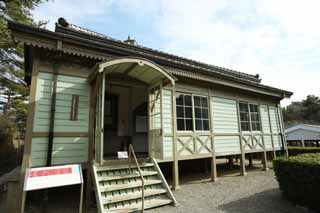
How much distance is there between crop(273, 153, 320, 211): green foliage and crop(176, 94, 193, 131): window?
299 centimetres

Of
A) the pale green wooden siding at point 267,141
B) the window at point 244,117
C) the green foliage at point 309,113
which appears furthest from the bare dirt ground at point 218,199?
the green foliage at point 309,113

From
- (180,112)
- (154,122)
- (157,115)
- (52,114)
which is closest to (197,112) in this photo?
(180,112)

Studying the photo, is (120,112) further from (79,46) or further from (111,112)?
(79,46)

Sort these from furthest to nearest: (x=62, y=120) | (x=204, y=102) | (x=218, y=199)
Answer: (x=204, y=102)
(x=218, y=199)
(x=62, y=120)

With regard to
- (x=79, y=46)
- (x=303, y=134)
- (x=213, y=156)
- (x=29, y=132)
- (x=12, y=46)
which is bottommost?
(x=213, y=156)

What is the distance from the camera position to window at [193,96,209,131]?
670 centimetres

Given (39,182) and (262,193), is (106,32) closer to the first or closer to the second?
(39,182)

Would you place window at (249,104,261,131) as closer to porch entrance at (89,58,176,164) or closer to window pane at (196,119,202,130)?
window pane at (196,119,202,130)

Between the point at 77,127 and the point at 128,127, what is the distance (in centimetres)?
283

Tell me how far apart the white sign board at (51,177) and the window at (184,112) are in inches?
147

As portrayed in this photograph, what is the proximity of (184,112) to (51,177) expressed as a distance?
453 centimetres

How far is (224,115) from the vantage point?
7.47 meters

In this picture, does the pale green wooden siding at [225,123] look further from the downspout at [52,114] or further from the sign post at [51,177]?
the downspout at [52,114]

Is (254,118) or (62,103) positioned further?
(254,118)
